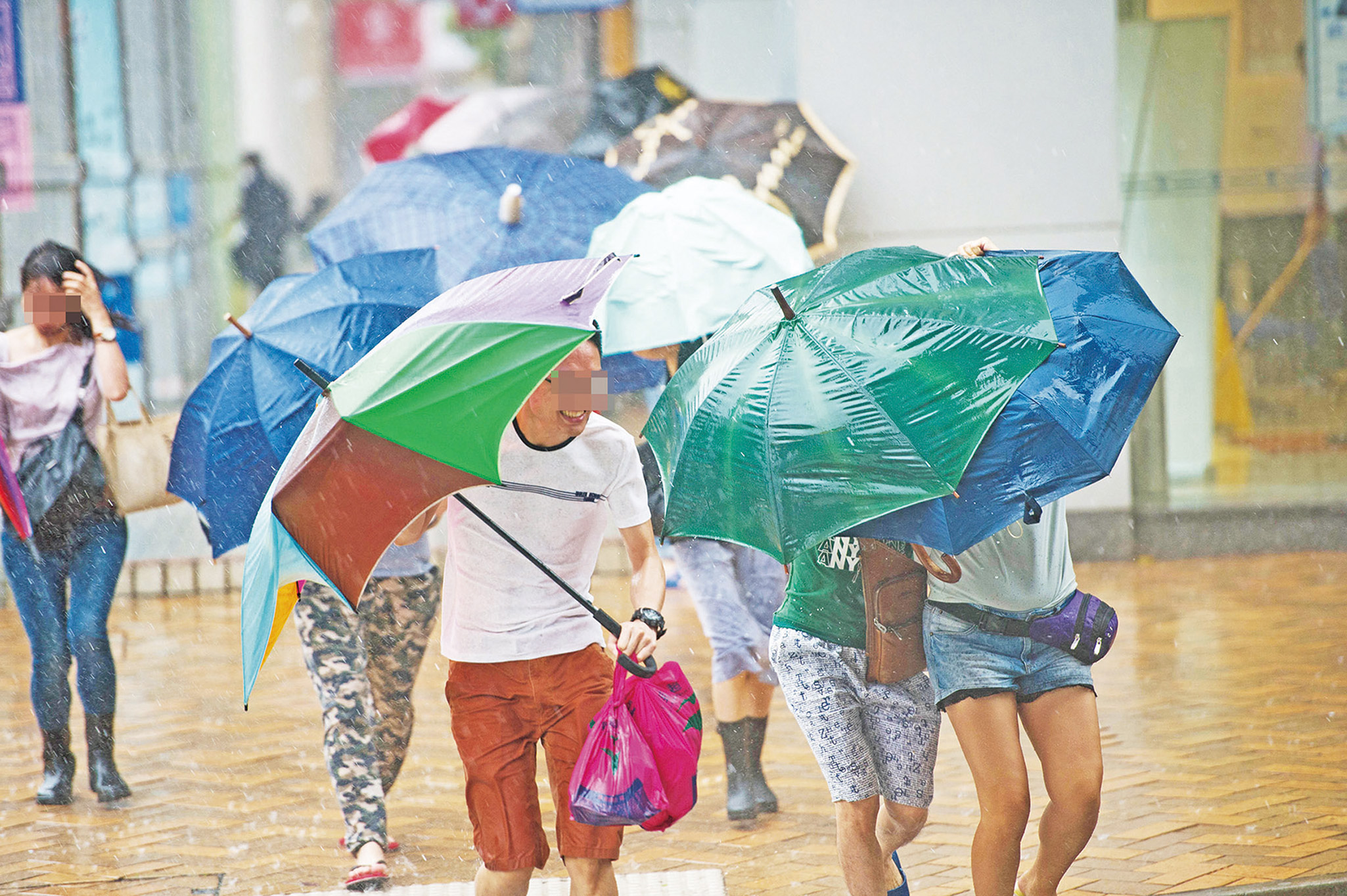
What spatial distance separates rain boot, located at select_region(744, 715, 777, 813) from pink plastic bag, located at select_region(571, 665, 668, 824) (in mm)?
2080

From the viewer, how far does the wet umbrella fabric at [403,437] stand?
338 centimetres

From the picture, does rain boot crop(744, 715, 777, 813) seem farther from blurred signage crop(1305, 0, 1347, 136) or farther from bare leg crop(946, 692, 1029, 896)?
blurred signage crop(1305, 0, 1347, 136)

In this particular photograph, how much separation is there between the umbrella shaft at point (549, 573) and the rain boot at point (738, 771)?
194 centimetres

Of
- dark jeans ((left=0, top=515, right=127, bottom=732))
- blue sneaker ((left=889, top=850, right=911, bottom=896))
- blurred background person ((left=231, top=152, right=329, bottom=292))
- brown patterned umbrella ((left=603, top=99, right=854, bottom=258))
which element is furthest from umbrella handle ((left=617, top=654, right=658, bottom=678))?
blurred background person ((left=231, top=152, right=329, bottom=292))

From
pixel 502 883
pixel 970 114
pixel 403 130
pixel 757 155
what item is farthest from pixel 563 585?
pixel 403 130

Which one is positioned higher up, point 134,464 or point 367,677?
point 134,464

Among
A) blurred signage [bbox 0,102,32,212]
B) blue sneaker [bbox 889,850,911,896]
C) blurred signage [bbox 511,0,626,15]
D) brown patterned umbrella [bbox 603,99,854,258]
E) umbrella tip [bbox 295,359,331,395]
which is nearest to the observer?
umbrella tip [bbox 295,359,331,395]

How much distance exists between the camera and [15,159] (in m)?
13.5

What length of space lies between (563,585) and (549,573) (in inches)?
1.8

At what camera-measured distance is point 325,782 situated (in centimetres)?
653

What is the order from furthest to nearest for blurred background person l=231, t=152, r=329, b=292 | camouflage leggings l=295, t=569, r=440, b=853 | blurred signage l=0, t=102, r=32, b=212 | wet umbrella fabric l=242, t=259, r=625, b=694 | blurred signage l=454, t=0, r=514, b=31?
blurred signage l=454, t=0, r=514, b=31, blurred background person l=231, t=152, r=329, b=292, blurred signage l=0, t=102, r=32, b=212, camouflage leggings l=295, t=569, r=440, b=853, wet umbrella fabric l=242, t=259, r=625, b=694

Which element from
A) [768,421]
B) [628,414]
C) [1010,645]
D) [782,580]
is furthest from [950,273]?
[628,414]

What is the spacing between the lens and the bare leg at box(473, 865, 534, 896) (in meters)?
3.87

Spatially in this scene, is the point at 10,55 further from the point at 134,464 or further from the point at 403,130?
the point at 134,464
